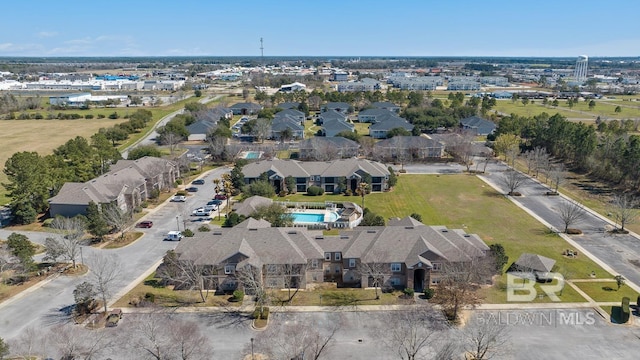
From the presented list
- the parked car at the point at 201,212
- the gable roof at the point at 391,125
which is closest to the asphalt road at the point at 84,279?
the parked car at the point at 201,212

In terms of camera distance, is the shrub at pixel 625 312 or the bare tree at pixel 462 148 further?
the bare tree at pixel 462 148

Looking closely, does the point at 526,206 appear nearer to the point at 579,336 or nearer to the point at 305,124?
the point at 579,336

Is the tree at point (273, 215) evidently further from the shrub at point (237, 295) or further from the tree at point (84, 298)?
the tree at point (84, 298)

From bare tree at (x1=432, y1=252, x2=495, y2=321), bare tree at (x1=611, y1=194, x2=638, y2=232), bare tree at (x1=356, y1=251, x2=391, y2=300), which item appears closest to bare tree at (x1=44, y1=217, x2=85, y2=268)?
bare tree at (x1=356, y1=251, x2=391, y2=300)

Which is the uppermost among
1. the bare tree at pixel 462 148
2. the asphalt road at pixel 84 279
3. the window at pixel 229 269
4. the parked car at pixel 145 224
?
the bare tree at pixel 462 148

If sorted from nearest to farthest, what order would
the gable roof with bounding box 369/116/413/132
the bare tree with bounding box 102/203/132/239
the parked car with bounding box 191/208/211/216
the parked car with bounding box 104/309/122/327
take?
1. the parked car with bounding box 104/309/122/327
2. the bare tree with bounding box 102/203/132/239
3. the parked car with bounding box 191/208/211/216
4. the gable roof with bounding box 369/116/413/132

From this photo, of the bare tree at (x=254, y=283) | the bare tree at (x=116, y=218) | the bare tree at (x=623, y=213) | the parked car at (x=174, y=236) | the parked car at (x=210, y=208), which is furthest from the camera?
the parked car at (x=210, y=208)

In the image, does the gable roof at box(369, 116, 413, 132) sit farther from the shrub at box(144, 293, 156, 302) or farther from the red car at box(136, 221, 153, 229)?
the shrub at box(144, 293, 156, 302)

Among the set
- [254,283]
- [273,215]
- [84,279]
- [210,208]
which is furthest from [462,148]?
[84,279]
